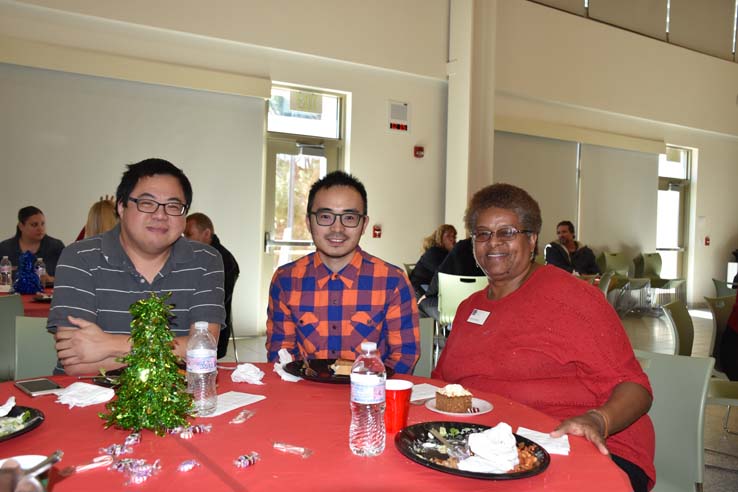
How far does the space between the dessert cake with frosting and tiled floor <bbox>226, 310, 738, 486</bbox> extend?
229 centimetres

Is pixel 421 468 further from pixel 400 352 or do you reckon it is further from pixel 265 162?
pixel 265 162

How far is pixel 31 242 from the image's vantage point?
5.21m

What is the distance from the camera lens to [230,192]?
6898 millimetres

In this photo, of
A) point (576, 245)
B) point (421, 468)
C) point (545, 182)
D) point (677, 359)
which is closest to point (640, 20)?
point (545, 182)

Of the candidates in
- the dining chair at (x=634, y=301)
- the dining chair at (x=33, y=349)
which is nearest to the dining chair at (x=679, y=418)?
the dining chair at (x=33, y=349)

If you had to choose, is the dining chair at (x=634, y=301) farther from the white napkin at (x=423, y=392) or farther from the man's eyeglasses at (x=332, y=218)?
the white napkin at (x=423, y=392)

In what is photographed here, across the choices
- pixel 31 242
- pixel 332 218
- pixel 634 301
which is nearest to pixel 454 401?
pixel 332 218

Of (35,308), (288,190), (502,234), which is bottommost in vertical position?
(35,308)

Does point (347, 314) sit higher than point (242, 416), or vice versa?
point (347, 314)

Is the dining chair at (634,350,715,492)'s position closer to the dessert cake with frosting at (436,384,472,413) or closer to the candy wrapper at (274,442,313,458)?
the dessert cake with frosting at (436,384,472,413)

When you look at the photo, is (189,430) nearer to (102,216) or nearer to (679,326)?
(679,326)

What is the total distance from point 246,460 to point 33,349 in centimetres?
157

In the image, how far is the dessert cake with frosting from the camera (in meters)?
1.56

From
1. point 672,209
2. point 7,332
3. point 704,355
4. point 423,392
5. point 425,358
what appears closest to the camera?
point 423,392
